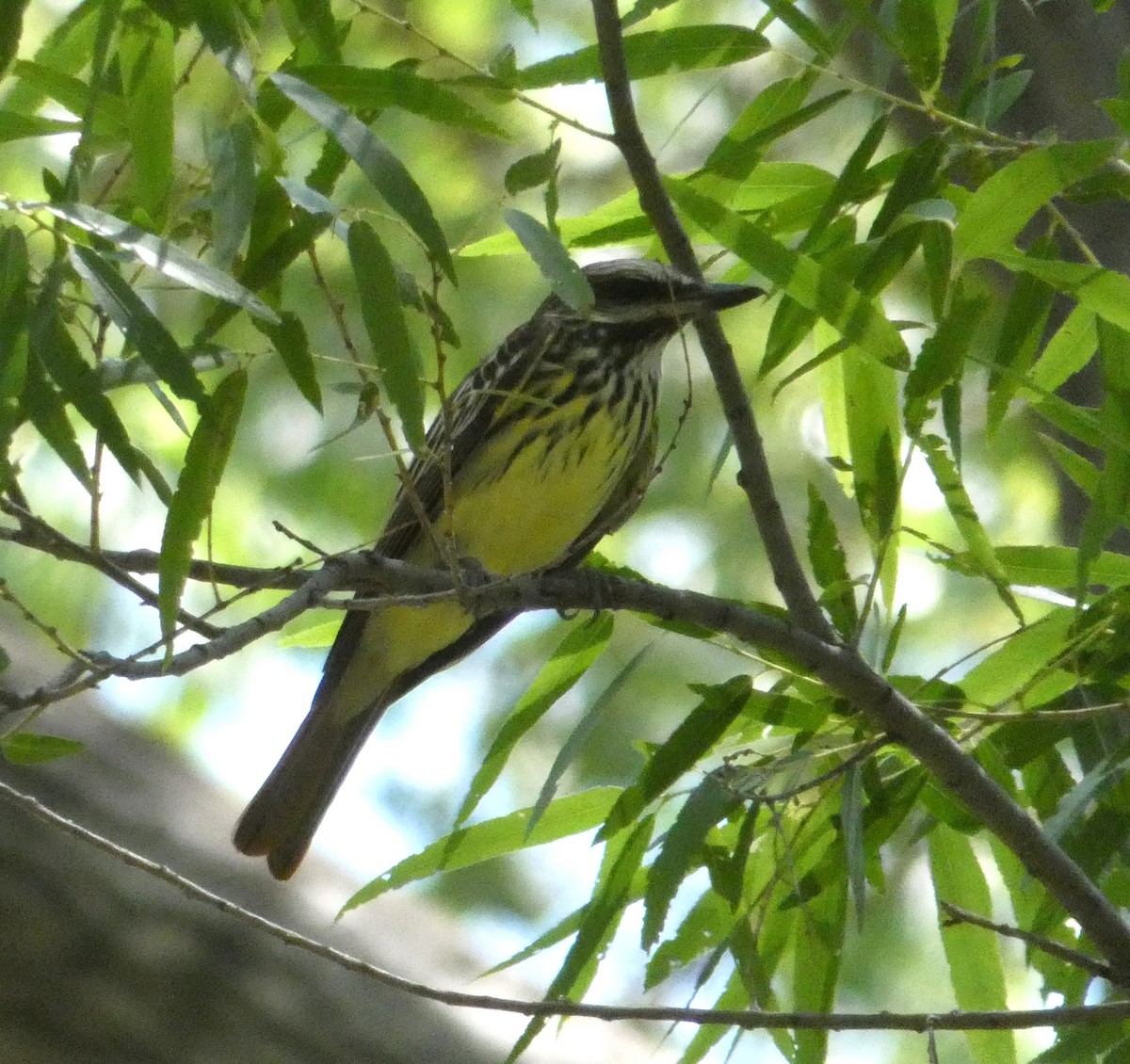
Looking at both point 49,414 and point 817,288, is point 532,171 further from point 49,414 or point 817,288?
point 49,414

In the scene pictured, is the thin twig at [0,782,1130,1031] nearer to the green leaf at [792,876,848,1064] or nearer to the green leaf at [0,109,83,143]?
the green leaf at [792,876,848,1064]

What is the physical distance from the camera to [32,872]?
2789 mm

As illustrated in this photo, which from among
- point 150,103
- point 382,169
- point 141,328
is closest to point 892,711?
point 382,169

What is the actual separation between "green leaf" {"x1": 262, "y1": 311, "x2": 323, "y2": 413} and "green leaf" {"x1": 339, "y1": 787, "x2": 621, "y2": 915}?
2.47ft

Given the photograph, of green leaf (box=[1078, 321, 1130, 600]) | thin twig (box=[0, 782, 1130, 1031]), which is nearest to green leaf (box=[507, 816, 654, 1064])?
thin twig (box=[0, 782, 1130, 1031])

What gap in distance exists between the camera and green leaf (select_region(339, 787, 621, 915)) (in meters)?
2.46

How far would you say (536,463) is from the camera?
3.19 meters

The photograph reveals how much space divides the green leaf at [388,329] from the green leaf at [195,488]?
0.18 meters

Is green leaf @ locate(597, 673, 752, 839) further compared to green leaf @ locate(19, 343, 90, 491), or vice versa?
green leaf @ locate(597, 673, 752, 839)

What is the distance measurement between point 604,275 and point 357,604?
156 cm

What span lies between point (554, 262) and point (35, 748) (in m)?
0.91

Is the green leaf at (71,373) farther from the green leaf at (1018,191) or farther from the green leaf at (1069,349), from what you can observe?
the green leaf at (1069,349)

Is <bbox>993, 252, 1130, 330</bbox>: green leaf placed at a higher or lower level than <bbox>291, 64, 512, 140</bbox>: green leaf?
higher

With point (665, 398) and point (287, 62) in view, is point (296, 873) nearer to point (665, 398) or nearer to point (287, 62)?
point (287, 62)
